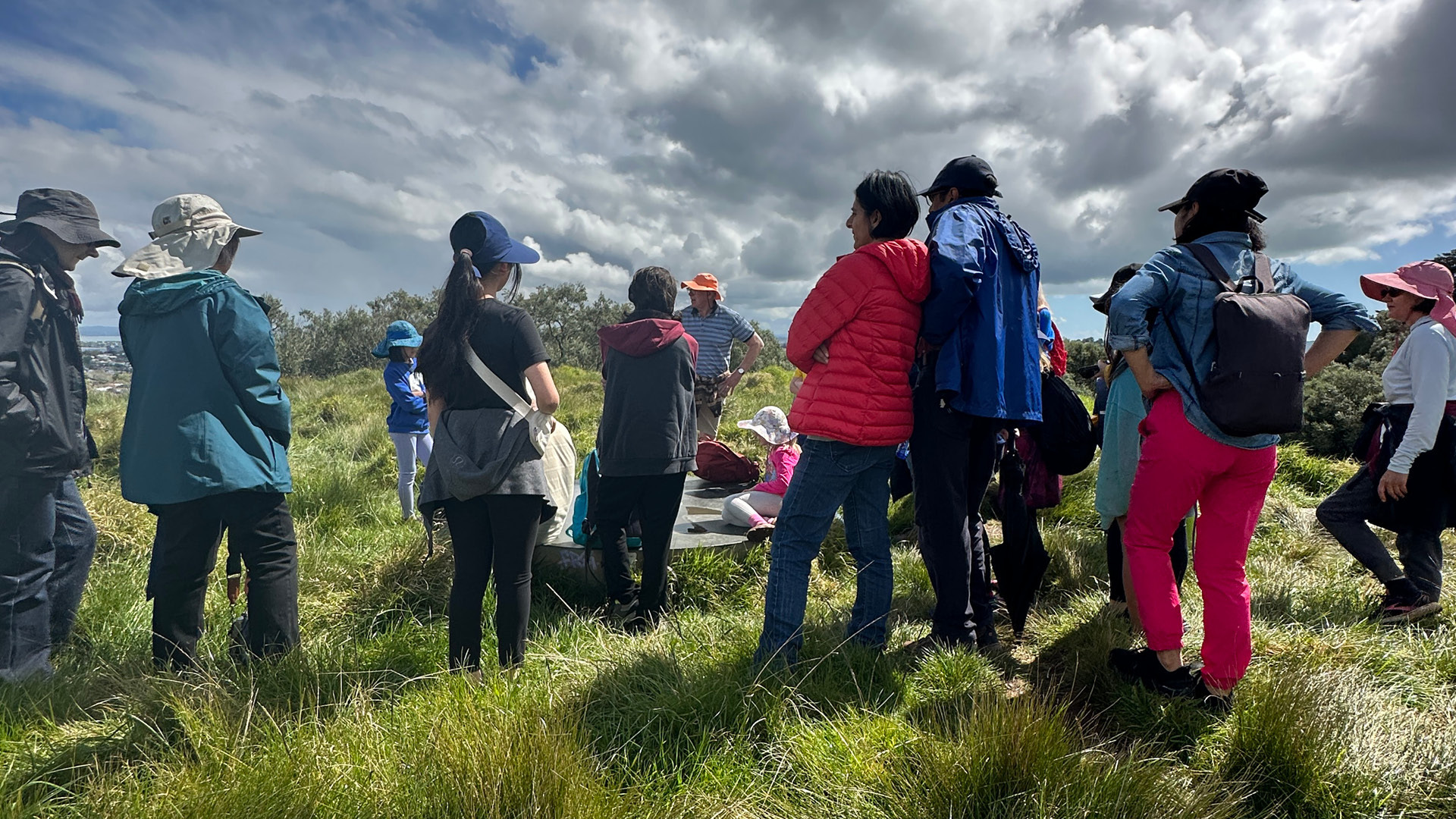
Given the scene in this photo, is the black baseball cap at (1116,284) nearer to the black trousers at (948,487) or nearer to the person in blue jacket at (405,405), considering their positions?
the black trousers at (948,487)

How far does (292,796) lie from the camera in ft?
5.61

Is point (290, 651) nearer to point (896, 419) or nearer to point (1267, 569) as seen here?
point (896, 419)

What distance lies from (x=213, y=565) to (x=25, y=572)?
36.7 inches

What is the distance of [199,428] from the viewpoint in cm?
249

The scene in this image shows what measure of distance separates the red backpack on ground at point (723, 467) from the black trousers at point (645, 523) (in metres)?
2.16

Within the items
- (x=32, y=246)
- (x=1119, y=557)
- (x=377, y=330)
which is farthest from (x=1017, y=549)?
(x=377, y=330)

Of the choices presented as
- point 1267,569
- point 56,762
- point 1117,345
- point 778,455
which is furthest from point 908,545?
point 56,762

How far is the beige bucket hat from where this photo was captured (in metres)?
2.53

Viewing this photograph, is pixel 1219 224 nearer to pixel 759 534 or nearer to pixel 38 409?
pixel 759 534

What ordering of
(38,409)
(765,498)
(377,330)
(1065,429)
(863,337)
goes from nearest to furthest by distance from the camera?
(863,337) → (38,409) → (1065,429) → (765,498) → (377,330)

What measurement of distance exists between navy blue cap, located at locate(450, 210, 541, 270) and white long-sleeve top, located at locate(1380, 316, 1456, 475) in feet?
12.7

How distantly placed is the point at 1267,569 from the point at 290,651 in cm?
475

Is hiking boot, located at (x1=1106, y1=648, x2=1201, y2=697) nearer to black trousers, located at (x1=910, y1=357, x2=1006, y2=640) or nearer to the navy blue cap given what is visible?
black trousers, located at (x1=910, y1=357, x2=1006, y2=640)

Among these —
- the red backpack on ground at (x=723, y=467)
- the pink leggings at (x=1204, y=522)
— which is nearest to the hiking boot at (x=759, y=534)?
the red backpack on ground at (x=723, y=467)
